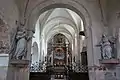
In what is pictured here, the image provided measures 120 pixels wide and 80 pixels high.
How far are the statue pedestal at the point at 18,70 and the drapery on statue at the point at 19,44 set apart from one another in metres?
0.24

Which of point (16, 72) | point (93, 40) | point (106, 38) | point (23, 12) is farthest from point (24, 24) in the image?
point (106, 38)

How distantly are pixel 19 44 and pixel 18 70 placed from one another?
3.63 ft

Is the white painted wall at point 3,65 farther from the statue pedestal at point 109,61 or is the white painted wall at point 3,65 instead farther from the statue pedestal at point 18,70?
the statue pedestal at point 109,61

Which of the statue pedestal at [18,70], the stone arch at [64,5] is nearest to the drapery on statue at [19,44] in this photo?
the statue pedestal at [18,70]

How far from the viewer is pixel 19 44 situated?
6.50 meters

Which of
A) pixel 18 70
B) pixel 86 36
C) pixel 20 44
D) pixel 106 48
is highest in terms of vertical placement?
pixel 86 36

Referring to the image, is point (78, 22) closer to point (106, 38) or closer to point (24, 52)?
point (106, 38)

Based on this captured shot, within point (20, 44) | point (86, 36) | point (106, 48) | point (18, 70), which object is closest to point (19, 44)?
point (20, 44)

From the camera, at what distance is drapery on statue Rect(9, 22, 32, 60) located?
6359 mm

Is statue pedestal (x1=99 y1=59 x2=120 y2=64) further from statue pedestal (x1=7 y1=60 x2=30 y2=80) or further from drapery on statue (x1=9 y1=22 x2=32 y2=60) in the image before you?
drapery on statue (x1=9 y1=22 x2=32 y2=60)

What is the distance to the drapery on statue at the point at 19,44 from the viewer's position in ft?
20.9

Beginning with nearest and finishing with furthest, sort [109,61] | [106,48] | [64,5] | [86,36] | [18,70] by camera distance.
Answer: [109,61] < [106,48] < [18,70] < [86,36] < [64,5]

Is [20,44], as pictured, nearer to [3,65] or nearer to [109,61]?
[3,65]

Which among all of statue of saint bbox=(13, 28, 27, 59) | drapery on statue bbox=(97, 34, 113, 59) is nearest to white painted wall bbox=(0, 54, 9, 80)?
statue of saint bbox=(13, 28, 27, 59)
